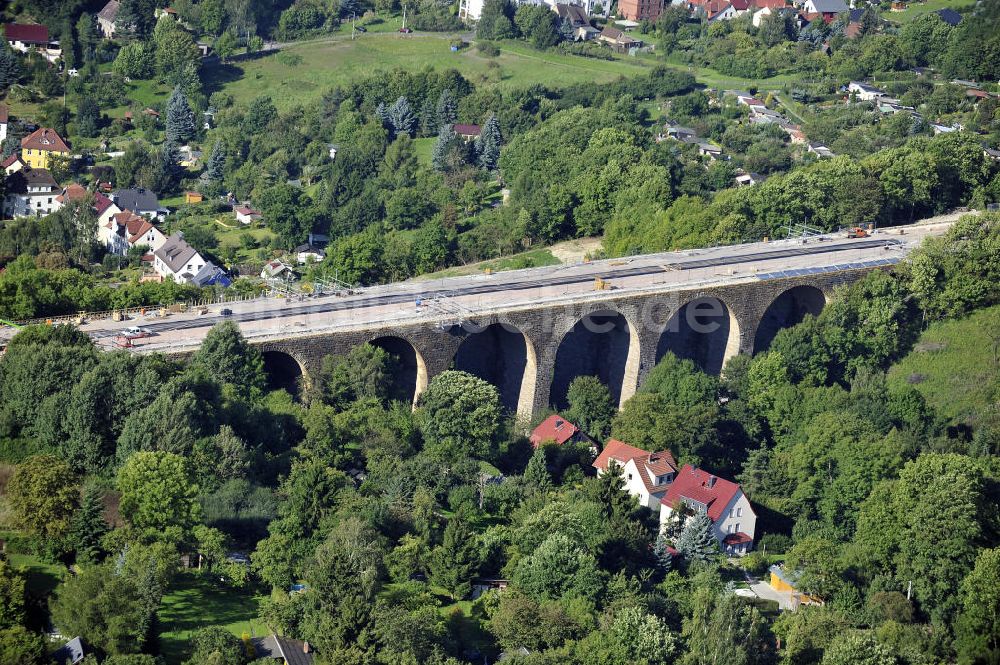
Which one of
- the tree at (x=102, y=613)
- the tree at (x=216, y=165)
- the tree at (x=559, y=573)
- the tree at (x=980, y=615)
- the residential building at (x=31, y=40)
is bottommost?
the tree at (x=980, y=615)

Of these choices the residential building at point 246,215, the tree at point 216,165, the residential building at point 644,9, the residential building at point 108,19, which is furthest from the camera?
the residential building at point 644,9

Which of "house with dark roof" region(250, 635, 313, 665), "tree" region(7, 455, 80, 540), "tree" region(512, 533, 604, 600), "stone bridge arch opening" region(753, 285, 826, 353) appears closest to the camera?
"house with dark roof" region(250, 635, 313, 665)

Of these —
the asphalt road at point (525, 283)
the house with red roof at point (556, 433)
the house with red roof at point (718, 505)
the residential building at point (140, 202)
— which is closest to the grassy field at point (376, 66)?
the residential building at point (140, 202)

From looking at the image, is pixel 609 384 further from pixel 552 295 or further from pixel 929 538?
pixel 929 538

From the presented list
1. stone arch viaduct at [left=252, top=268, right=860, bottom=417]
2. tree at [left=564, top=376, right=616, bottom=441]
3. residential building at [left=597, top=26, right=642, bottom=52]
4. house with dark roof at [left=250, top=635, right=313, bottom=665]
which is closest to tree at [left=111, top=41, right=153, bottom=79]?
residential building at [left=597, top=26, right=642, bottom=52]

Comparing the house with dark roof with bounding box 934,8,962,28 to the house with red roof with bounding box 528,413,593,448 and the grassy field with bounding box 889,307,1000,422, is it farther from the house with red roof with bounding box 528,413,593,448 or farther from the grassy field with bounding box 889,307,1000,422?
the house with red roof with bounding box 528,413,593,448

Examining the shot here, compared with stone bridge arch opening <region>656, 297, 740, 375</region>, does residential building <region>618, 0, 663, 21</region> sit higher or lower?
higher

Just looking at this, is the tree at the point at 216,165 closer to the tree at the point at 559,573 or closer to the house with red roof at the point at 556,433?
the house with red roof at the point at 556,433

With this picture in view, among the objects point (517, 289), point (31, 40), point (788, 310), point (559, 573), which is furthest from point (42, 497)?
point (31, 40)
